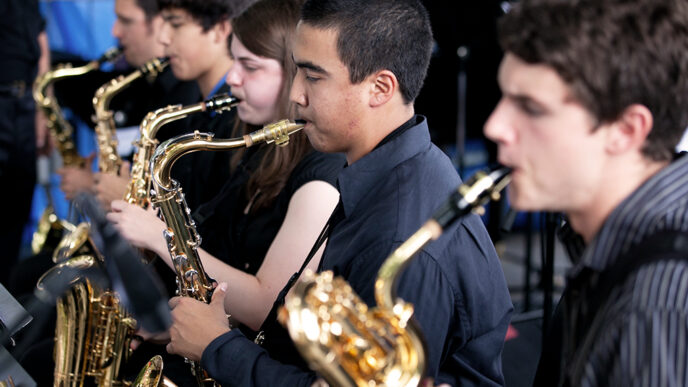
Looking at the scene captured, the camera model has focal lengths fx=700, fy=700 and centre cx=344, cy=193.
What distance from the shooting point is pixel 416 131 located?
184 cm

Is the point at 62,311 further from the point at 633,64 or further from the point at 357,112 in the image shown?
the point at 633,64

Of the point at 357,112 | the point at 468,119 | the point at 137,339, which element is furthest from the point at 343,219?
the point at 468,119

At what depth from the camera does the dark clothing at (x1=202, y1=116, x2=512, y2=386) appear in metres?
1.58

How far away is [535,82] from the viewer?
121cm

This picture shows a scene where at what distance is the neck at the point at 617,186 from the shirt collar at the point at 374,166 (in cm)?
64

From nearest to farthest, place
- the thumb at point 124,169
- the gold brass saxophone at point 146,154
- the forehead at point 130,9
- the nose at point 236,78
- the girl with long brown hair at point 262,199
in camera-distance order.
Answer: the girl with long brown hair at point 262,199, the nose at point 236,78, the gold brass saxophone at point 146,154, the thumb at point 124,169, the forehead at point 130,9

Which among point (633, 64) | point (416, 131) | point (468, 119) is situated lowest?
point (468, 119)

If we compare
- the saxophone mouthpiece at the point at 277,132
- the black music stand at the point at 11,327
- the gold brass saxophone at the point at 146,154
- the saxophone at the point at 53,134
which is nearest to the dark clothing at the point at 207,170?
the gold brass saxophone at the point at 146,154

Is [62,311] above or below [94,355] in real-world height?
above

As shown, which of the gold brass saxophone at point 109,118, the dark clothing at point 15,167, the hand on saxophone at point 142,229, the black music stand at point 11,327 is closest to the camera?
the black music stand at point 11,327

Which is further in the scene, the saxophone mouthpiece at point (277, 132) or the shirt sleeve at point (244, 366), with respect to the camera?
the saxophone mouthpiece at point (277, 132)

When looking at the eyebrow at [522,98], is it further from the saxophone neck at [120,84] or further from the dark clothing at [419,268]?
the saxophone neck at [120,84]

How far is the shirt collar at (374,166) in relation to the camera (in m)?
1.82

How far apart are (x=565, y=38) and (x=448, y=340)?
80 cm
